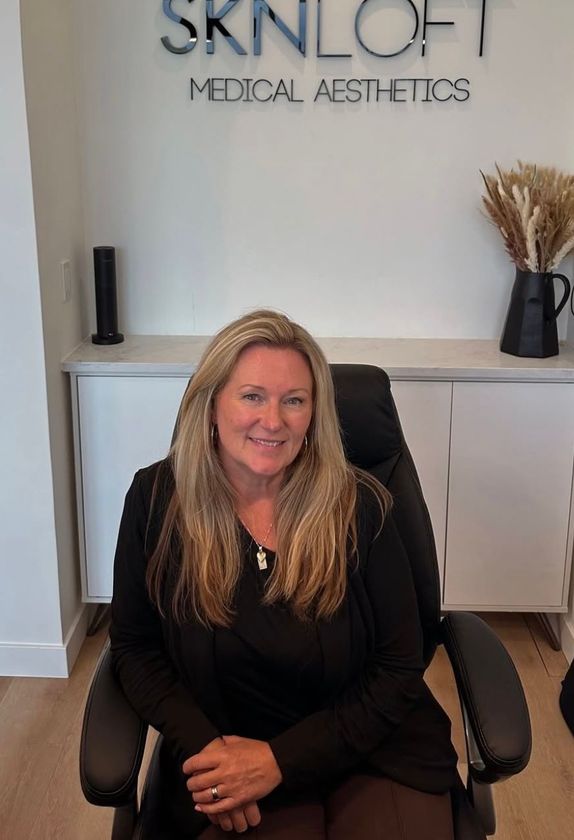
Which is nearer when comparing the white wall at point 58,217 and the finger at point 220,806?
the finger at point 220,806

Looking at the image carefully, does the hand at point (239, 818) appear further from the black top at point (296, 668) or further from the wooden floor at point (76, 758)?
the wooden floor at point (76, 758)

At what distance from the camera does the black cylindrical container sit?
99.3 inches

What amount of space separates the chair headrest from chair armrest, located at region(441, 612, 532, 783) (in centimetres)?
34

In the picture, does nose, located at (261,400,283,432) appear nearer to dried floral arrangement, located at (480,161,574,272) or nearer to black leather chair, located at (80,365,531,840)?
black leather chair, located at (80,365,531,840)

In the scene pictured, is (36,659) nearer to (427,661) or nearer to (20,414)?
(20,414)

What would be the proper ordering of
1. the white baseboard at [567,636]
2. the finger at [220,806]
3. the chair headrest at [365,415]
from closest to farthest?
the finger at [220,806]
the chair headrest at [365,415]
the white baseboard at [567,636]

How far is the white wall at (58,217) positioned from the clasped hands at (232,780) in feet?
3.82

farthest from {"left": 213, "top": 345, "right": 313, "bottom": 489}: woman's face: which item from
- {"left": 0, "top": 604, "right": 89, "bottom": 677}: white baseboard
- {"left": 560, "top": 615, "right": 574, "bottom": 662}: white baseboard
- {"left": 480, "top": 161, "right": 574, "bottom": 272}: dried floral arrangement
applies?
{"left": 560, "top": 615, "right": 574, "bottom": 662}: white baseboard

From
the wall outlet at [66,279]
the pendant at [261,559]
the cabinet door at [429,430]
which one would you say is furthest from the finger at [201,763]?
the wall outlet at [66,279]

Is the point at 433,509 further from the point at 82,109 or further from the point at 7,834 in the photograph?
the point at 82,109

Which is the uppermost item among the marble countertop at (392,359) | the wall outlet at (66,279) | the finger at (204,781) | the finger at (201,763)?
the wall outlet at (66,279)

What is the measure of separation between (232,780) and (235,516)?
0.41m

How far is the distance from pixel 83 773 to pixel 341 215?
1791 mm

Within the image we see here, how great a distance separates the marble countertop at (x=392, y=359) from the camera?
7.89 ft
